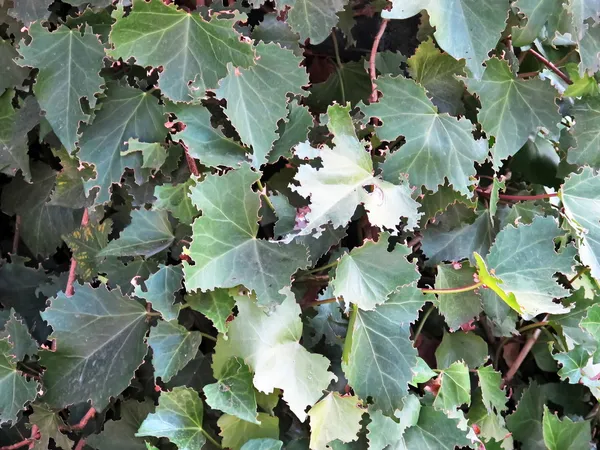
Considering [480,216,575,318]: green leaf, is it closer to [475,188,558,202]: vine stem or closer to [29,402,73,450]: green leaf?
[475,188,558,202]: vine stem

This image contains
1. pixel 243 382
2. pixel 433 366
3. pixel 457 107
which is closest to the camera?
pixel 243 382

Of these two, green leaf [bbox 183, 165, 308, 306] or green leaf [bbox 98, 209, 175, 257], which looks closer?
green leaf [bbox 183, 165, 308, 306]

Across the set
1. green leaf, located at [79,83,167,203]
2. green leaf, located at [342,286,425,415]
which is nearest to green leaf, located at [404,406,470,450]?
green leaf, located at [342,286,425,415]

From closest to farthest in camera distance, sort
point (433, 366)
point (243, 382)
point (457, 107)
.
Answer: point (243, 382), point (457, 107), point (433, 366)

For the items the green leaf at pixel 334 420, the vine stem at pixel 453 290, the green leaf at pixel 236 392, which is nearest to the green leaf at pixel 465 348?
the vine stem at pixel 453 290

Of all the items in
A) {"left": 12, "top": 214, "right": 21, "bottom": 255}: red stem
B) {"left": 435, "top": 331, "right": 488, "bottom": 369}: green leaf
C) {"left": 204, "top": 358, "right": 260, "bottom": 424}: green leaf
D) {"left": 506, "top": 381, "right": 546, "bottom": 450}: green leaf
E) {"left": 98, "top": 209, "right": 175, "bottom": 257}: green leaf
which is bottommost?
{"left": 506, "top": 381, "right": 546, "bottom": 450}: green leaf

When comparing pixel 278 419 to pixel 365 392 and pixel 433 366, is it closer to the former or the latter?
pixel 365 392

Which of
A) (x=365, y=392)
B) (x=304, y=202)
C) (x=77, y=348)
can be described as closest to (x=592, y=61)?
(x=304, y=202)
